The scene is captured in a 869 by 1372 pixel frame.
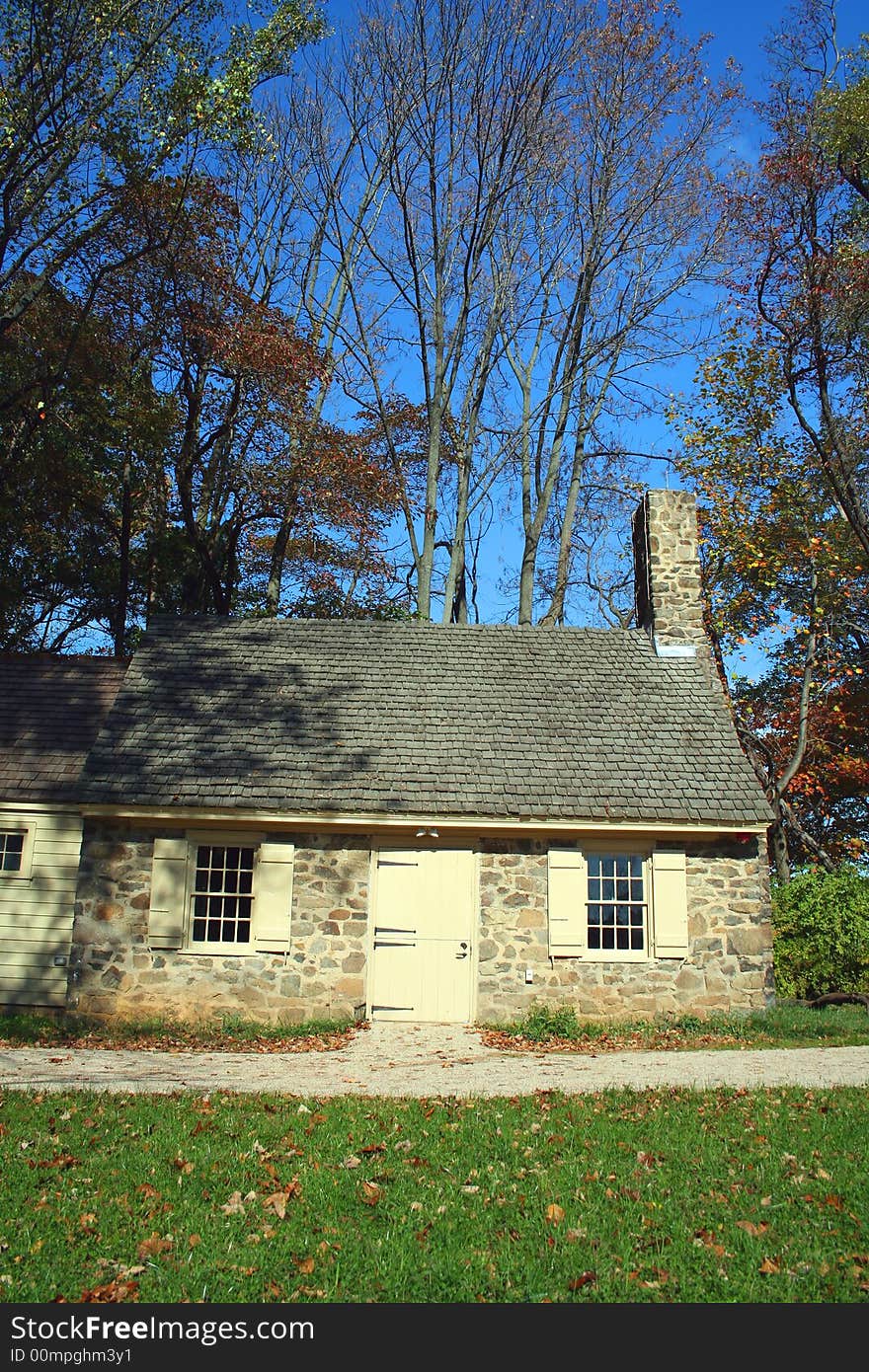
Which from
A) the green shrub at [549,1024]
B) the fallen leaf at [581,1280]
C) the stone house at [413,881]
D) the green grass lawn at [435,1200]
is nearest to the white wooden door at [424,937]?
the stone house at [413,881]

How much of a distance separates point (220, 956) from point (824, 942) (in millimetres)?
8035

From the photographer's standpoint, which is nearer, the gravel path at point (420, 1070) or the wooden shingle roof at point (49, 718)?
the gravel path at point (420, 1070)

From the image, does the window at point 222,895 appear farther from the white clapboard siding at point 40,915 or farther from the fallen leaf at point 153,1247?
the fallen leaf at point 153,1247

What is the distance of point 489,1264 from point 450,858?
7.92 m

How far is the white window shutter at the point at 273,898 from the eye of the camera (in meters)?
12.3

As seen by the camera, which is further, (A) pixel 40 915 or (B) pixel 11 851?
(B) pixel 11 851

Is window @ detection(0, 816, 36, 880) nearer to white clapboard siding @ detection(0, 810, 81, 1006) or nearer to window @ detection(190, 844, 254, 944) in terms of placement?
white clapboard siding @ detection(0, 810, 81, 1006)

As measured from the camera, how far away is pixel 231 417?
21.0 m

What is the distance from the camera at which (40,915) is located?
1362 centimetres

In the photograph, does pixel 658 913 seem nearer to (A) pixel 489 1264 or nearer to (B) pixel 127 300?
(A) pixel 489 1264

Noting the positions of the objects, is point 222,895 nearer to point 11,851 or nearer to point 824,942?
point 11,851

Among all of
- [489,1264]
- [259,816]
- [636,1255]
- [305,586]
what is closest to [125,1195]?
[489,1264]

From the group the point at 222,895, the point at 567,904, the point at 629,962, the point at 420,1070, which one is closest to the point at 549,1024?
the point at 629,962

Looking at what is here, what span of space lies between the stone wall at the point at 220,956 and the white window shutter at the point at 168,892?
0.13 meters
